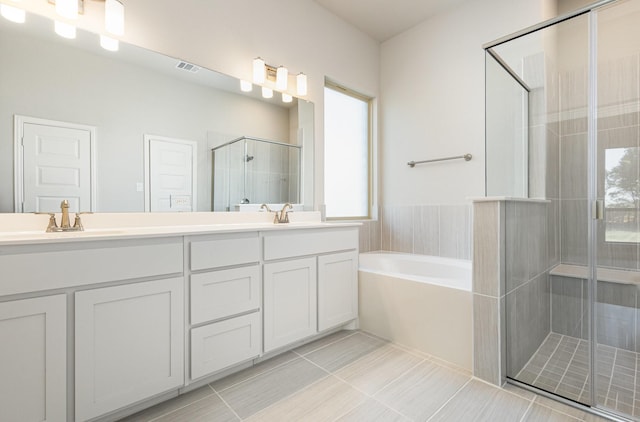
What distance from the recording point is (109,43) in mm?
1629

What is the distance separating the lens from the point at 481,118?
2566 millimetres

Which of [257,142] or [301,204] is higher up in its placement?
[257,142]

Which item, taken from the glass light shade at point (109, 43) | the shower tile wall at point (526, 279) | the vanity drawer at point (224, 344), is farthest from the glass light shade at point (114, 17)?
the shower tile wall at point (526, 279)

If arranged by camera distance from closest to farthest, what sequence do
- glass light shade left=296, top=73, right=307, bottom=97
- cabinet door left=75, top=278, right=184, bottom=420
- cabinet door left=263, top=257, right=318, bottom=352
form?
cabinet door left=75, top=278, right=184, bottom=420 → cabinet door left=263, top=257, right=318, bottom=352 → glass light shade left=296, top=73, right=307, bottom=97

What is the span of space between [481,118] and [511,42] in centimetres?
82

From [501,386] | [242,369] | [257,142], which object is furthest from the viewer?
[257,142]

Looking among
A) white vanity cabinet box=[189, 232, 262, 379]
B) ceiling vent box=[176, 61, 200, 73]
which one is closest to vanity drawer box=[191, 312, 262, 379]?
white vanity cabinet box=[189, 232, 262, 379]

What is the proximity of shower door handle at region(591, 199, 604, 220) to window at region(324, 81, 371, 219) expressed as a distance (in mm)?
1918

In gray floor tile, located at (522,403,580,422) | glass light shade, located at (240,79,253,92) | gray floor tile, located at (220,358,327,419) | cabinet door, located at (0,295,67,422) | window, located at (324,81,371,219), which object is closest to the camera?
cabinet door, located at (0,295,67,422)

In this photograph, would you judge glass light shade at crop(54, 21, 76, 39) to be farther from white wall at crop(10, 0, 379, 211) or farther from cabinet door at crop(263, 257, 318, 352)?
cabinet door at crop(263, 257, 318, 352)

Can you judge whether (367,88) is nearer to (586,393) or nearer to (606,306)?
(606,306)

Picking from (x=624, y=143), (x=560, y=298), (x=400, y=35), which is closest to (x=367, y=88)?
→ (x=400, y=35)

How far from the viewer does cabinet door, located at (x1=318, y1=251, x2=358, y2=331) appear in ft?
6.72

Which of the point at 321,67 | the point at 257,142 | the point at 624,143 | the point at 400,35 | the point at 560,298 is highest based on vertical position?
the point at 400,35
